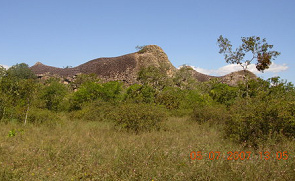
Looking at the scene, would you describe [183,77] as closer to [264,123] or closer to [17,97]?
[17,97]

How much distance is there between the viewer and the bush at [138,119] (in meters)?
8.63

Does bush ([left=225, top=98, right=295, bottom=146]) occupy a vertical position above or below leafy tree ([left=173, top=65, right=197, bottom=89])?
below

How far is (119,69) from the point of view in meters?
42.5

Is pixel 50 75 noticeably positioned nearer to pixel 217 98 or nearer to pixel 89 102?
pixel 89 102

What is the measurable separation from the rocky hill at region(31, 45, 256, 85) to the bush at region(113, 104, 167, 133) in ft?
95.4

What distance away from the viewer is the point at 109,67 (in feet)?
141

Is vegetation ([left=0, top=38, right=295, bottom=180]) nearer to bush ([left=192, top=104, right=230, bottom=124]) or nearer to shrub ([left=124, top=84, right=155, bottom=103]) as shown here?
bush ([left=192, top=104, right=230, bottom=124])

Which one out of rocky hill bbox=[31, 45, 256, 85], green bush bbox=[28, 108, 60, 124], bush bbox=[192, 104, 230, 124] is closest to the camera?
green bush bbox=[28, 108, 60, 124]

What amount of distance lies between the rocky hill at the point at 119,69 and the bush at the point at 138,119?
2908 centimetres

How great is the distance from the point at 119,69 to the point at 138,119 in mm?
34487

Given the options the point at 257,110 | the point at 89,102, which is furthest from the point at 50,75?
the point at 257,110

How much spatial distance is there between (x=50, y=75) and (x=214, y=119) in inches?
1387

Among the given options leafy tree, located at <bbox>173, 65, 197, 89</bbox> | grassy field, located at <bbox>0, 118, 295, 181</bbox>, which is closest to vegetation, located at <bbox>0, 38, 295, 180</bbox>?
grassy field, located at <bbox>0, 118, 295, 181</bbox>

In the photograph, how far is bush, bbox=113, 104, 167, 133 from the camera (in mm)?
8633
